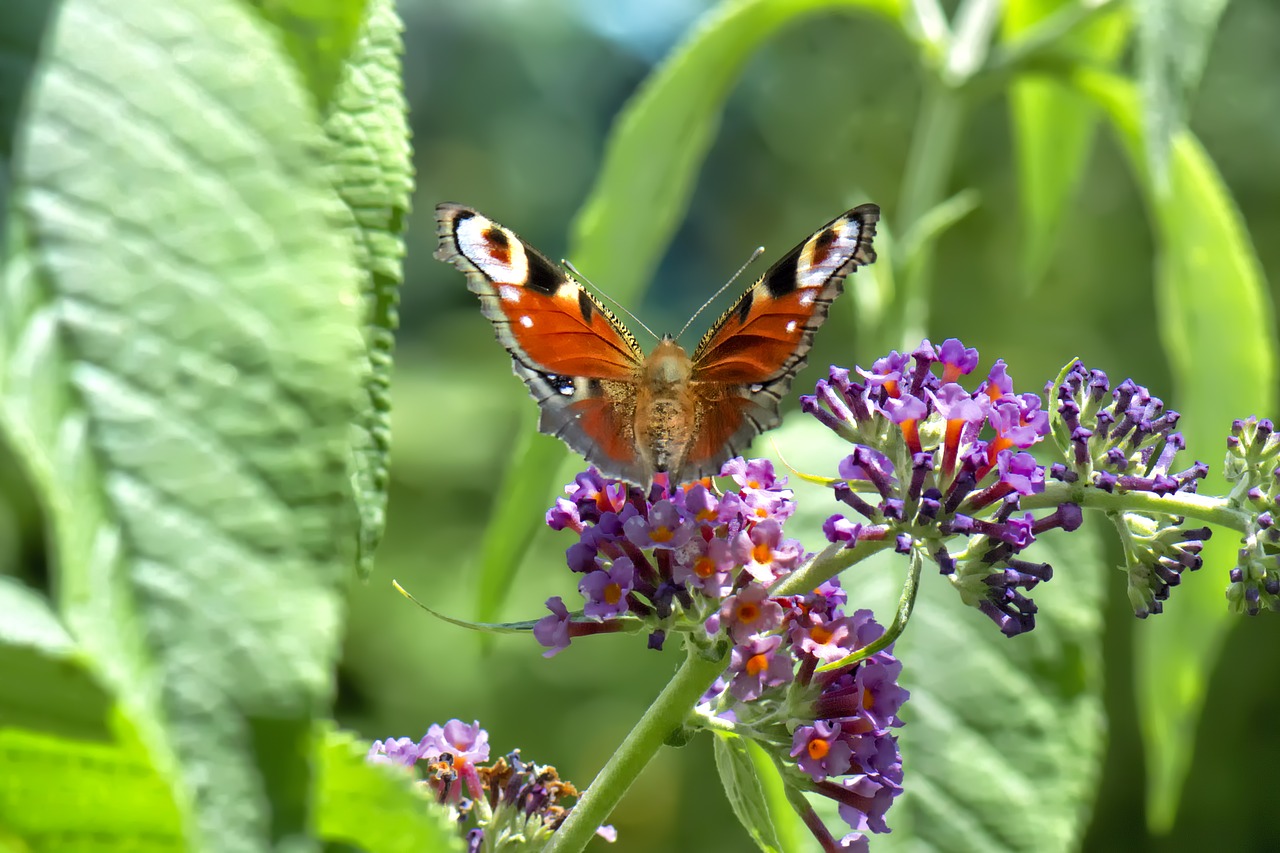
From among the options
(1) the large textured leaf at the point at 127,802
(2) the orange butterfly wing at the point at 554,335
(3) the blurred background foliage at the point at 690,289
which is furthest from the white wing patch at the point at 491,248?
(3) the blurred background foliage at the point at 690,289

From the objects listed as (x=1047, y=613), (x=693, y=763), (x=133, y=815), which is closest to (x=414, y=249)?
(x=693, y=763)

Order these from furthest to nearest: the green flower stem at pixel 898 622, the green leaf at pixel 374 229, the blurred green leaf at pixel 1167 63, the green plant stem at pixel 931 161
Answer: the green plant stem at pixel 931 161, the blurred green leaf at pixel 1167 63, the green flower stem at pixel 898 622, the green leaf at pixel 374 229

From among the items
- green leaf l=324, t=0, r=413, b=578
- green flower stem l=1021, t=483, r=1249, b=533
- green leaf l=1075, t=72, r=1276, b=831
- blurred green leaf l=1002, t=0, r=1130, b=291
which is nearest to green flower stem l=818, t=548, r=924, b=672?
green flower stem l=1021, t=483, r=1249, b=533

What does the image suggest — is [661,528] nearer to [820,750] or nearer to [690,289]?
[820,750]

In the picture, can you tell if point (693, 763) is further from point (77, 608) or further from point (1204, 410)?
point (77, 608)

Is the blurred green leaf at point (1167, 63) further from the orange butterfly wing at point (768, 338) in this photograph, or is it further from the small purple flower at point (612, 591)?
the small purple flower at point (612, 591)

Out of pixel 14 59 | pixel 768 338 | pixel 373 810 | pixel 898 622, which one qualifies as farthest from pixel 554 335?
pixel 14 59
